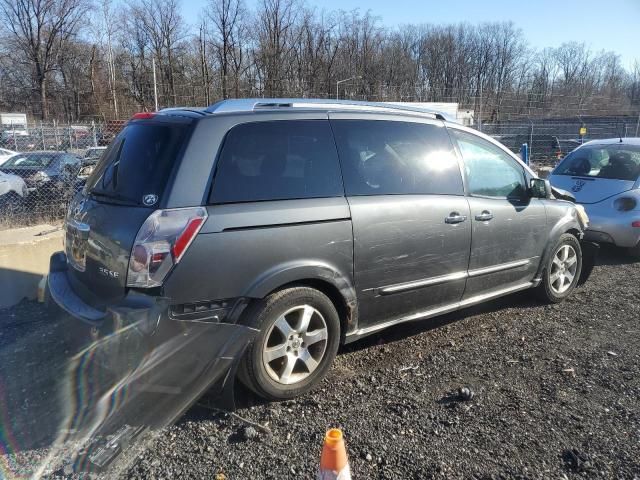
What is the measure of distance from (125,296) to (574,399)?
2.88 meters

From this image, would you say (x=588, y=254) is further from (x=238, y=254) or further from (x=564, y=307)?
(x=238, y=254)

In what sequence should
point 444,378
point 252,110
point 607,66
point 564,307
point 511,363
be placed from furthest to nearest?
point 607,66 → point 564,307 → point 511,363 → point 444,378 → point 252,110

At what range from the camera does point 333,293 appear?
11.2 ft

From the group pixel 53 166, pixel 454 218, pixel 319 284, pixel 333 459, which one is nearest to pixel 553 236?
pixel 454 218

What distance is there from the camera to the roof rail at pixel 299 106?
10.5 ft

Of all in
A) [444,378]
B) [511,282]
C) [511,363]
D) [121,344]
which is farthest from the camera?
[511,282]

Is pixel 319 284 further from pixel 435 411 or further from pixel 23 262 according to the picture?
pixel 23 262

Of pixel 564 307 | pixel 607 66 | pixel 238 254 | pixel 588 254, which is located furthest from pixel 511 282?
pixel 607 66

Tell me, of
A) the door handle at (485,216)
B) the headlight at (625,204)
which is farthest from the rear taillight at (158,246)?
the headlight at (625,204)

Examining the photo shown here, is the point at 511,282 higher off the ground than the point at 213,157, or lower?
lower

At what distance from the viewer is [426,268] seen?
383 cm

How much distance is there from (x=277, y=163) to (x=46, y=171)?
11.1 m

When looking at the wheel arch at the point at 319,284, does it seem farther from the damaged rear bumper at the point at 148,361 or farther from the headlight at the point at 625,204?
the headlight at the point at 625,204

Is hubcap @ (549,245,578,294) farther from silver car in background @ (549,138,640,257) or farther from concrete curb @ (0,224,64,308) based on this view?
concrete curb @ (0,224,64,308)
